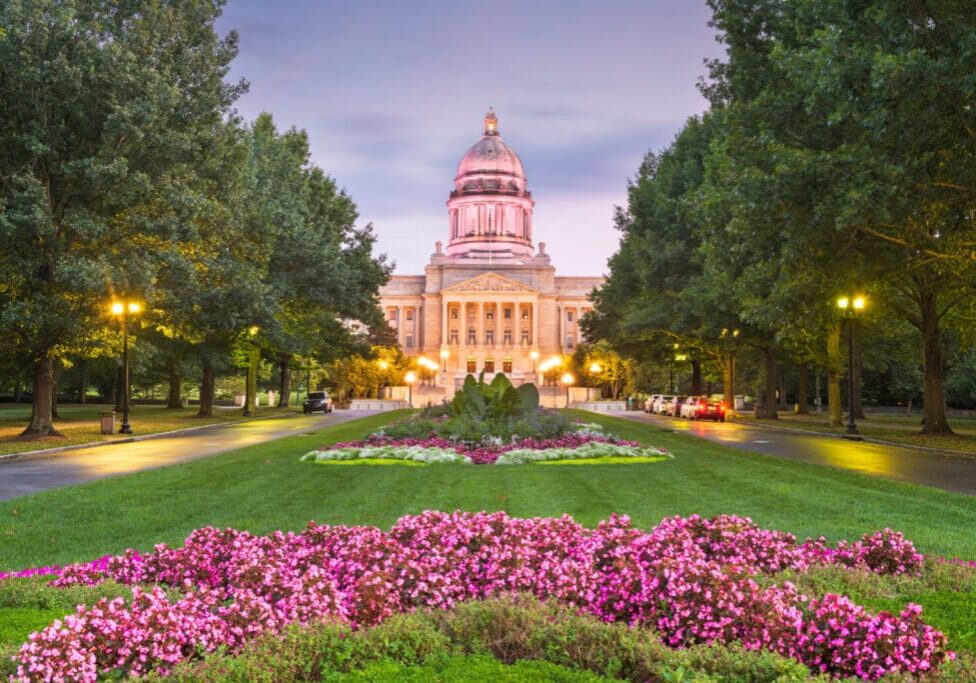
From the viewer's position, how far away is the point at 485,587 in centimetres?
739

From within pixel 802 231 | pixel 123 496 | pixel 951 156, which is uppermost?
pixel 951 156

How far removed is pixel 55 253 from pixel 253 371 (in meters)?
34.5

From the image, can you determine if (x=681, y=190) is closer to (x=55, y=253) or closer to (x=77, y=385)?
(x=55, y=253)

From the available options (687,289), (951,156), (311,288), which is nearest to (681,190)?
(687,289)

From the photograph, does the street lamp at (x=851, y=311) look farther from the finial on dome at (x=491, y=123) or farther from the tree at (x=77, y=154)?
the finial on dome at (x=491, y=123)

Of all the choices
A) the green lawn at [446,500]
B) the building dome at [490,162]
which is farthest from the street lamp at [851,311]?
the building dome at [490,162]

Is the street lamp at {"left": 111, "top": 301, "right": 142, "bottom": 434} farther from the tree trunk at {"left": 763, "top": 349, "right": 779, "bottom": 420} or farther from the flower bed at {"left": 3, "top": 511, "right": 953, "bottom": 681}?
the tree trunk at {"left": 763, "top": 349, "right": 779, "bottom": 420}

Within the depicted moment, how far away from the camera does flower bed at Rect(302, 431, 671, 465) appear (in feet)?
72.7

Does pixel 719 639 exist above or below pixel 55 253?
below

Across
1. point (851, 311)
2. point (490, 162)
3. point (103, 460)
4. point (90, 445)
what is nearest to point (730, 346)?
point (851, 311)

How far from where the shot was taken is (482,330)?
6073 inches

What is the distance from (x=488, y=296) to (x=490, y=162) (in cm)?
4037

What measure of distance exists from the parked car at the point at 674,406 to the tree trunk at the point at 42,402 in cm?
4403

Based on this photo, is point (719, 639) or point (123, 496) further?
point (123, 496)
